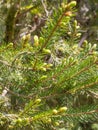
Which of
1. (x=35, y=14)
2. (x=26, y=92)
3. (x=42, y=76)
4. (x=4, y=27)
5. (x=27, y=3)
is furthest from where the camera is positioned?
(x=35, y=14)

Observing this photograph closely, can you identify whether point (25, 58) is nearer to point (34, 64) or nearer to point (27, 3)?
point (34, 64)

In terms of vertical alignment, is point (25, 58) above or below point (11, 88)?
above

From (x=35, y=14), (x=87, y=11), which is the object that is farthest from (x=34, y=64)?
(x=87, y=11)

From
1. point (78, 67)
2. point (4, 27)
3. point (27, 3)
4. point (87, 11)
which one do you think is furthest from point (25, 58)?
point (87, 11)

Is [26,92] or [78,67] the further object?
[26,92]

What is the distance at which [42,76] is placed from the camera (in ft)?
5.81

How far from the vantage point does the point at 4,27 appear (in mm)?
2750

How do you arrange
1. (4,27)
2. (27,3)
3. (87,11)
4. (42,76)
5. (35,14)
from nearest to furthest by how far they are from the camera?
(42,76) → (4,27) → (27,3) → (35,14) → (87,11)

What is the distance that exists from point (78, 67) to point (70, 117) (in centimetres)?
30

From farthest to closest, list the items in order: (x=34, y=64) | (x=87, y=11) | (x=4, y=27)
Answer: (x=87, y=11) → (x=4, y=27) → (x=34, y=64)

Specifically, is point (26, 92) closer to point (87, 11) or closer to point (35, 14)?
point (35, 14)

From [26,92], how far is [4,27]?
98 cm

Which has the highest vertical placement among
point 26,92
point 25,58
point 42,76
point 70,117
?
point 25,58

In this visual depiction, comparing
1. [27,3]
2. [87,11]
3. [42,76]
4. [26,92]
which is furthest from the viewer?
[87,11]
